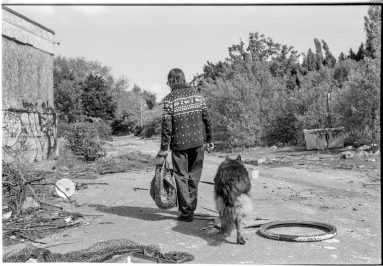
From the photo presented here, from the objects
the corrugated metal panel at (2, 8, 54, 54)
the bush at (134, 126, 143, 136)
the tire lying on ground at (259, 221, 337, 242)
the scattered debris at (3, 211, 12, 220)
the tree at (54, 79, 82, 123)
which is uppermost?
the tree at (54, 79, 82, 123)

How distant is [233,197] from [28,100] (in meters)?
13.2

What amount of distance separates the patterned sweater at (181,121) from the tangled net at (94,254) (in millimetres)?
1999

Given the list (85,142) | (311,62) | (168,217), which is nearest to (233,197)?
(168,217)

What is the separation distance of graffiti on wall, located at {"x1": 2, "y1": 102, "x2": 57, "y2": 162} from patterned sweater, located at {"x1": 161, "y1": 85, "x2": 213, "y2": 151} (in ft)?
28.0

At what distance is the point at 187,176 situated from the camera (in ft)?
22.8

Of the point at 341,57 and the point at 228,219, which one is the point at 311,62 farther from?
the point at 228,219

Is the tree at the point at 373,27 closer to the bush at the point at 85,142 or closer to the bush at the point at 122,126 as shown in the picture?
the bush at the point at 85,142

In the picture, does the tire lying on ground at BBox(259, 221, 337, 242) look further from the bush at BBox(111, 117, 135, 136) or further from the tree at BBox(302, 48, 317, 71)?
the bush at BBox(111, 117, 135, 136)

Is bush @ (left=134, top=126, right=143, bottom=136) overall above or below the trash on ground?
above

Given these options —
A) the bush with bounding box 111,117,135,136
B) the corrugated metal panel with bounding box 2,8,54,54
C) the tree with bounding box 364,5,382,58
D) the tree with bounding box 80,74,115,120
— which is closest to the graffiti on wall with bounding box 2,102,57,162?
the corrugated metal panel with bounding box 2,8,54,54

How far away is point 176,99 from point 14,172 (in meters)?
3.30

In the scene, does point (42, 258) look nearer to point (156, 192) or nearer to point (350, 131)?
point (156, 192)

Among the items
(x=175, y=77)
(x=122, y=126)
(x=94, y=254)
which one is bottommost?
(x=94, y=254)

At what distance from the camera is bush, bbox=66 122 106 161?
702 inches
